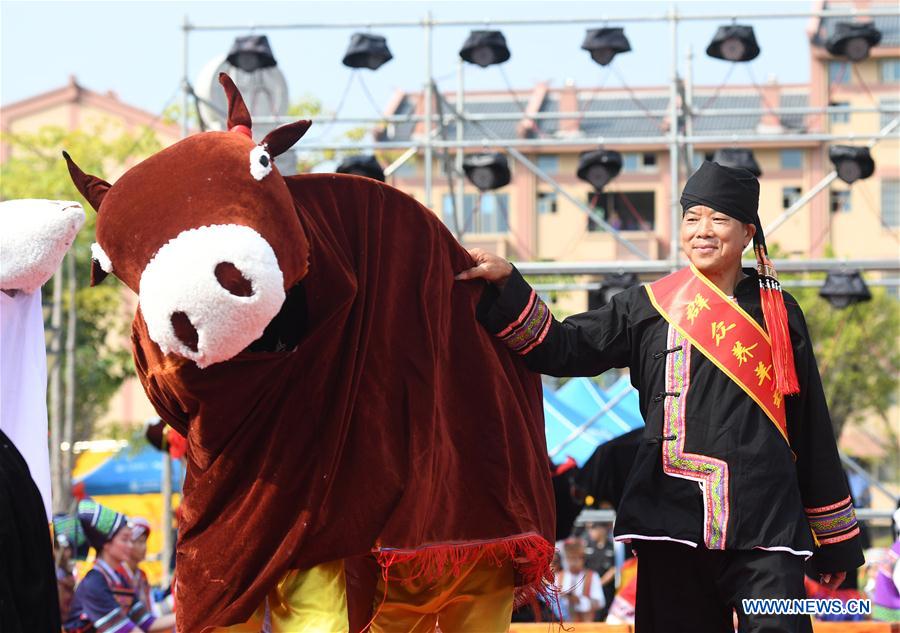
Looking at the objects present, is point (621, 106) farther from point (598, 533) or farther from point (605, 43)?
point (598, 533)

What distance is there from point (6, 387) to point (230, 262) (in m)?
0.95

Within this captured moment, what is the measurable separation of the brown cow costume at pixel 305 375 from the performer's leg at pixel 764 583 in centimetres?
49

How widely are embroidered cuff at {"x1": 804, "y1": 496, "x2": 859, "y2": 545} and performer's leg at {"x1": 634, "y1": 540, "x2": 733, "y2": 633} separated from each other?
0.33 metres

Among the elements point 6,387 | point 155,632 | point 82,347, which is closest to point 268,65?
point 155,632

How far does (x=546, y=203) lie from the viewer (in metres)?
32.6

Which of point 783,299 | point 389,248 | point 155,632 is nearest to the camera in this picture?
point 389,248

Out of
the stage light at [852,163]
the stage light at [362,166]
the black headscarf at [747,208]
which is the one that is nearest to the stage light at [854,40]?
the stage light at [852,163]

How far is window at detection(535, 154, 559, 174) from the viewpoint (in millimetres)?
33375

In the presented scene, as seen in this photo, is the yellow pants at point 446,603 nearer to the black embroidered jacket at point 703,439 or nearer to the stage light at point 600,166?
the black embroidered jacket at point 703,439

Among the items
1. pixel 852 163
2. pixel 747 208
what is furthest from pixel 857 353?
pixel 747 208

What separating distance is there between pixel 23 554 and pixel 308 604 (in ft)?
2.55

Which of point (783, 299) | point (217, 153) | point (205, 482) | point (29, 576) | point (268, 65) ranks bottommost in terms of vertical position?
point (29, 576)

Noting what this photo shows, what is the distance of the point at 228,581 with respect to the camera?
303cm

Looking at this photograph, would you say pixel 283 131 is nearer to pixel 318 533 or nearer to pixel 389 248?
pixel 389 248
